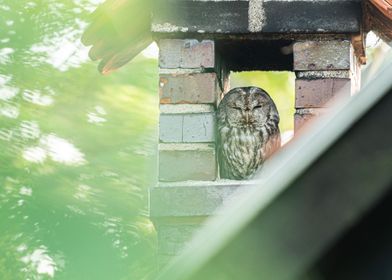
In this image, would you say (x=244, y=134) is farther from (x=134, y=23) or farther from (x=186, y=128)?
(x=134, y=23)

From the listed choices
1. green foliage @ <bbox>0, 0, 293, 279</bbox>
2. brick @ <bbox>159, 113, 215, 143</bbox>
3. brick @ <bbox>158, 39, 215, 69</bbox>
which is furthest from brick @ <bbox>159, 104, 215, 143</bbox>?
green foliage @ <bbox>0, 0, 293, 279</bbox>

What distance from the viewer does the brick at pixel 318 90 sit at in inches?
118

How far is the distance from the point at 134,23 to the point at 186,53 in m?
0.23

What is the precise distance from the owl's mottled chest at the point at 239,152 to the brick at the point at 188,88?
10cm

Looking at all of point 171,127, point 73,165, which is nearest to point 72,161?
point 73,165

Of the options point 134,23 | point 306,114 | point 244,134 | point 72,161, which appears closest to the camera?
point 306,114

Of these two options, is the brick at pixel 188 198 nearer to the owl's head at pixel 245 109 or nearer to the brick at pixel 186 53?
the owl's head at pixel 245 109

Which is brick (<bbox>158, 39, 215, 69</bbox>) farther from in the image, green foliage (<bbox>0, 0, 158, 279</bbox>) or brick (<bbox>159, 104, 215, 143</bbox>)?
green foliage (<bbox>0, 0, 158, 279</bbox>)

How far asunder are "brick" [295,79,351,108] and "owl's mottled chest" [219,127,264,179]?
0.54ft

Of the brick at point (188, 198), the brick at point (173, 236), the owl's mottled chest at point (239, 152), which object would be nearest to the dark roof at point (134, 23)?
the owl's mottled chest at point (239, 152)

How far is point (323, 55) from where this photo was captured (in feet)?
10.0

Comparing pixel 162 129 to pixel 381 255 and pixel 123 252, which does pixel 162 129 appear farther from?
pixel 381 255

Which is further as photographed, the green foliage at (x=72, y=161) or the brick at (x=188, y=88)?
the green foliage at (x=72, y=161)

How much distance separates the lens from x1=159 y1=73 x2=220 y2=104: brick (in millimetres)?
3047
